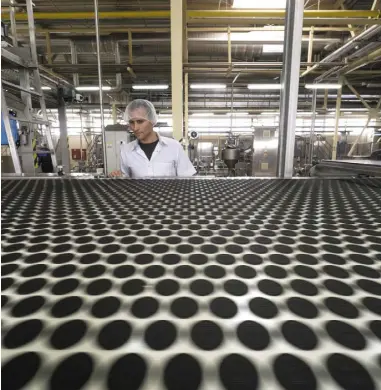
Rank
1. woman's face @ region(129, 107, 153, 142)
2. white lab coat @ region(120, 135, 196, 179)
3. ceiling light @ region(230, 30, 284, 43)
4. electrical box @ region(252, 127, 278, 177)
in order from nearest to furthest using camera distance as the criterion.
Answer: woman's face @ region(129, 107, 153, 142) < white lab coat @ region(120, 135, 196, 179) < ceiling light @ region(230, 30, 284, 43) < electrical box @ region(252, 127, 278, 177)

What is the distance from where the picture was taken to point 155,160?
105 inches

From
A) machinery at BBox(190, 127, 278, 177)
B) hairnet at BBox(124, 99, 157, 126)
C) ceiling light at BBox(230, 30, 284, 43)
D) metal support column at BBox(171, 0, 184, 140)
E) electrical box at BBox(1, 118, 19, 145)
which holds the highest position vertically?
ceiling light at BBox(230, 30, 284, 43)

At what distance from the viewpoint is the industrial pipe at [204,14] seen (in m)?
4.54

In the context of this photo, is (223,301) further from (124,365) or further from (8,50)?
(8,50)

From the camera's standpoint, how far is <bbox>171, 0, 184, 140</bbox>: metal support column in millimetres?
3195

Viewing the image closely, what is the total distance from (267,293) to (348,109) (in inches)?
524

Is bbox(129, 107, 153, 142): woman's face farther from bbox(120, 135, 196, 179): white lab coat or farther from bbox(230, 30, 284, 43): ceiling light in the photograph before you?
bbox(230, 30, 284, 43): ceiling light

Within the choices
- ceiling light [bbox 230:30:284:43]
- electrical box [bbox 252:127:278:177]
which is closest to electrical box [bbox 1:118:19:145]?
ceiling light [bbox 230:30:284:43]

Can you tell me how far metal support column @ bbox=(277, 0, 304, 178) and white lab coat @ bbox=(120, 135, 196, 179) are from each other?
1199mm

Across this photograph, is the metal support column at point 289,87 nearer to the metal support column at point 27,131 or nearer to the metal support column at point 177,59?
the metal support column at point 177,59

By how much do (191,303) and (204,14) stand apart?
17.2 feet

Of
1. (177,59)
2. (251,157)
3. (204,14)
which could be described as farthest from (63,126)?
(251,157)

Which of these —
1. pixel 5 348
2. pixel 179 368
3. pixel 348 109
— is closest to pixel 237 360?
pixel 179 368

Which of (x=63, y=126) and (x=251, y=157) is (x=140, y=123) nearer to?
(x=63, y=126)
